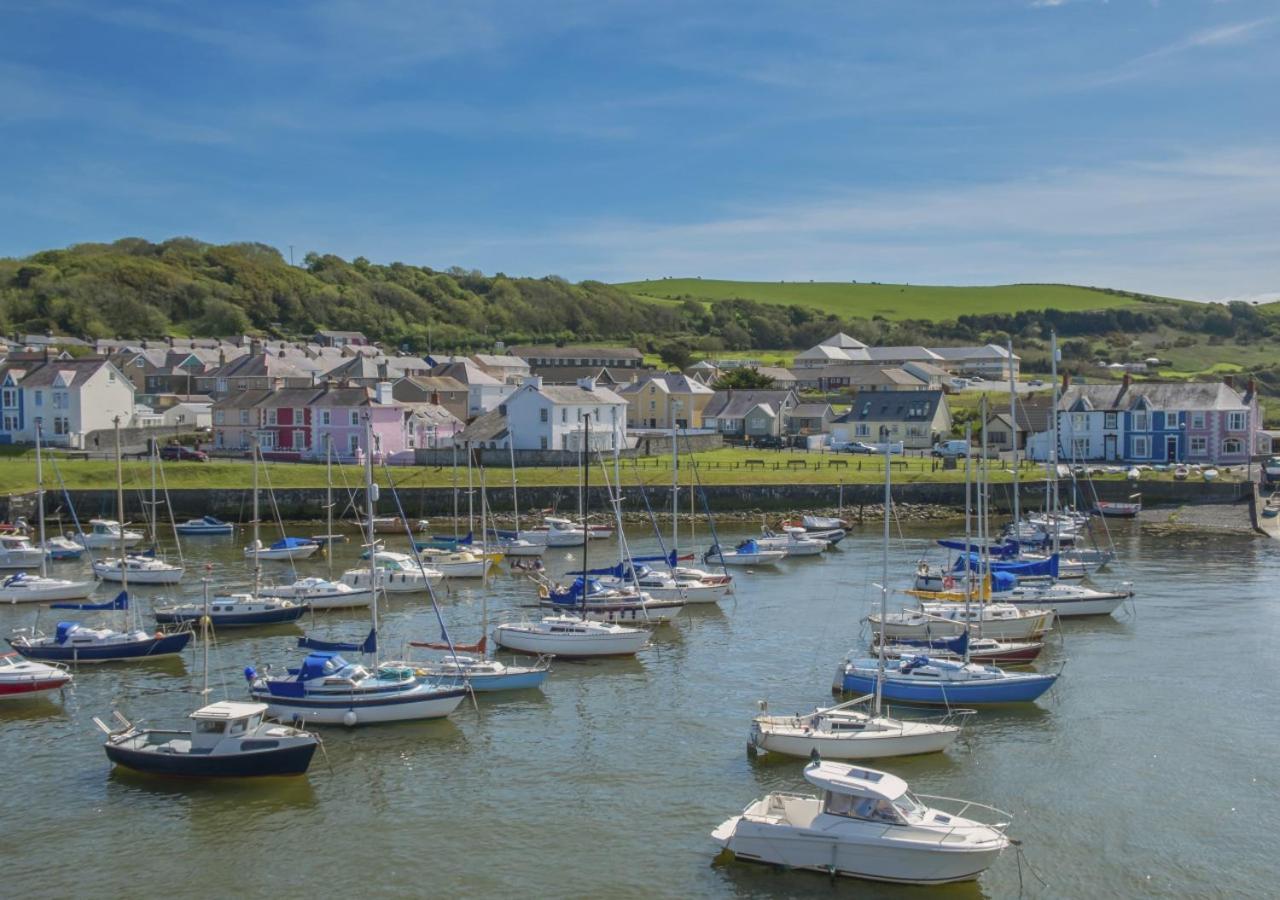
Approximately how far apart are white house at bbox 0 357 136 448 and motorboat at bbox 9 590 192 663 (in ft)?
179

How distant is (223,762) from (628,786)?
8945mm

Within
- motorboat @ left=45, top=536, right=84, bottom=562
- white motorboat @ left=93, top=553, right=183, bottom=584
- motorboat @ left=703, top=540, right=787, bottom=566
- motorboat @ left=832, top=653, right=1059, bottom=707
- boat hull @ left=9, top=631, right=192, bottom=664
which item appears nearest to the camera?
motorboat @ left=832, top=653, right=1059, bottom=707

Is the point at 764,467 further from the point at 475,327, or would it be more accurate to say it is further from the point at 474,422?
the point at 475,327

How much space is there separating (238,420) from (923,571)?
57.7m

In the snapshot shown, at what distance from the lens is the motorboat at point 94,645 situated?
35938 mm

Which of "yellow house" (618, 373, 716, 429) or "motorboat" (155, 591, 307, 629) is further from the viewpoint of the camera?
"yellow house" (618, 373, 716, 429)

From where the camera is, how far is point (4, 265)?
547 ft

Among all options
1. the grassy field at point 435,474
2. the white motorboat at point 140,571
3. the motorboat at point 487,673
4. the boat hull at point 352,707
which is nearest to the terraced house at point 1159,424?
the grassy field at point 435,474

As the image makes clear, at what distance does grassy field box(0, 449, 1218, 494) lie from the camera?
236 ft

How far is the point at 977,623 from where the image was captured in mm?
37219

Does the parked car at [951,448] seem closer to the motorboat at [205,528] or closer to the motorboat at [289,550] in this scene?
the motorboat at [289,550]

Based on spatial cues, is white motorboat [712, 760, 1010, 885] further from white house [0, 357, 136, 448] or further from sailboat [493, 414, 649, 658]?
white house [0, 357, 136, 448]

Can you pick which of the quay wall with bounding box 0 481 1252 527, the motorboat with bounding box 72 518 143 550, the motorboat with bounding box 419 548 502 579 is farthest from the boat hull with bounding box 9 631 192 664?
the quay wall with bounding box 0 481 1252 527

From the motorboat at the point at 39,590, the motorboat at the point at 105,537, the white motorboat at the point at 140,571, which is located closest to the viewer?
the motorboat at the point at 39,590
